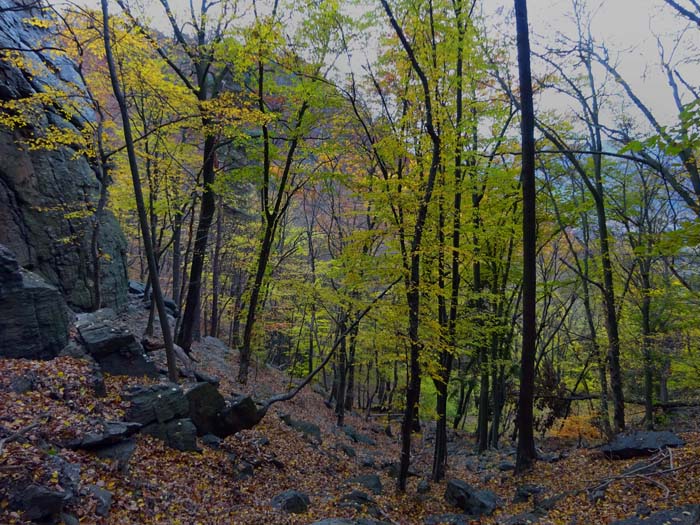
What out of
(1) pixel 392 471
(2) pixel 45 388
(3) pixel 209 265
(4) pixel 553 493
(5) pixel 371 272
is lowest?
(1) pixel 392 471

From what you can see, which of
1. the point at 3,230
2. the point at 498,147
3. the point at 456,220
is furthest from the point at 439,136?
the point at 3,230

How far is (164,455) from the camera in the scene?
723 centimetres

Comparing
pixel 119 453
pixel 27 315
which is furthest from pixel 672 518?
pixel 27 315

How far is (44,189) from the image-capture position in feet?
38.1

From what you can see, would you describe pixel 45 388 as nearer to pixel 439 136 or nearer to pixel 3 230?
pixel 3 230

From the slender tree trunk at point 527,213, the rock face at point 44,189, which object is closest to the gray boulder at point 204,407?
the rock face at point 44,189

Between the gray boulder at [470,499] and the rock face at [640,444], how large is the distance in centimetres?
273

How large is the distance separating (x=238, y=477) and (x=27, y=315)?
523 centimetres

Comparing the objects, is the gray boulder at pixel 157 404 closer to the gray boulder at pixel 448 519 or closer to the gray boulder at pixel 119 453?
the gray boulder at pixel 119 453

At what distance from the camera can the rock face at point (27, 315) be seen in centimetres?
767

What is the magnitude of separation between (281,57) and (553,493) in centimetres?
1288

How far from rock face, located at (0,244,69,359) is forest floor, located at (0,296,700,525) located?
1.36ft

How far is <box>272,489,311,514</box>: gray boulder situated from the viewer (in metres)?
7.26

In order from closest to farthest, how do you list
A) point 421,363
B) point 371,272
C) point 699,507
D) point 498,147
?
point 699,507, point 421,363, point 371,272, point 498,147
